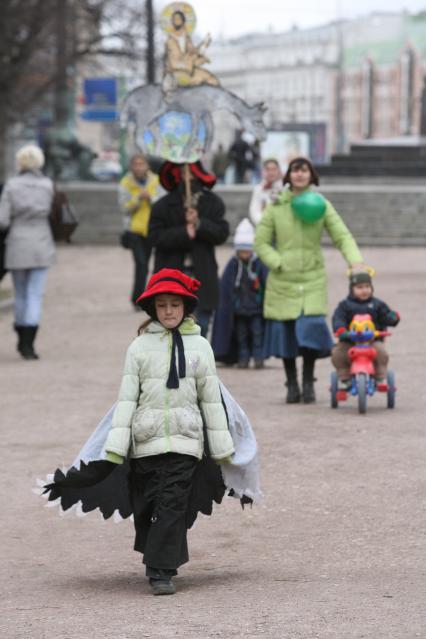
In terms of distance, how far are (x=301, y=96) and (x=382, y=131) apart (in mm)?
14568

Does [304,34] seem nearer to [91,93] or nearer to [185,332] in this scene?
[91,93]

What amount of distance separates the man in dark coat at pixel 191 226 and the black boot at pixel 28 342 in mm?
2934

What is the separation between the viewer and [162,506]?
6457 mm

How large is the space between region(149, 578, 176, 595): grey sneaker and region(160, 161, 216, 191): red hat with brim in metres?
5.75

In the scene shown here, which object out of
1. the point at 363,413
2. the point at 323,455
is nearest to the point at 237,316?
the point at 363,413

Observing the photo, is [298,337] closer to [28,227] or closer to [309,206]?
[309,206]

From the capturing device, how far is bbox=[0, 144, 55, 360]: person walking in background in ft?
47.0

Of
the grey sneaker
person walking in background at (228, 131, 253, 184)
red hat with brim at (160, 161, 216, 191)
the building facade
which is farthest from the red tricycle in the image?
the building facade

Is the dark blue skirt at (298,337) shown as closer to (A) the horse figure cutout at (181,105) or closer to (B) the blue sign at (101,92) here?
(A) the horse figure cutout at (181,105)

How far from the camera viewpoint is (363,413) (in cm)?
1109

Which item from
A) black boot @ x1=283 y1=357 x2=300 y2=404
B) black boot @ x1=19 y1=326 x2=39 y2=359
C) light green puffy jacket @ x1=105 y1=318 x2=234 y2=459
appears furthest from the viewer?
black boot @ x1=19 y1=326 x2=39 y2=359

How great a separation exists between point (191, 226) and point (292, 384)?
1212 millimetres

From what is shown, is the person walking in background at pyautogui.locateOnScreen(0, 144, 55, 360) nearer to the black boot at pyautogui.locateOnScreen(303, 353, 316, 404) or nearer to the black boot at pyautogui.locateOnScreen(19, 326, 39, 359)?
the black boot at pyautogui.locateOnScreen(19, 326, 39, 359)

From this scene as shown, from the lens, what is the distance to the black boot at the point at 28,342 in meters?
14.8
